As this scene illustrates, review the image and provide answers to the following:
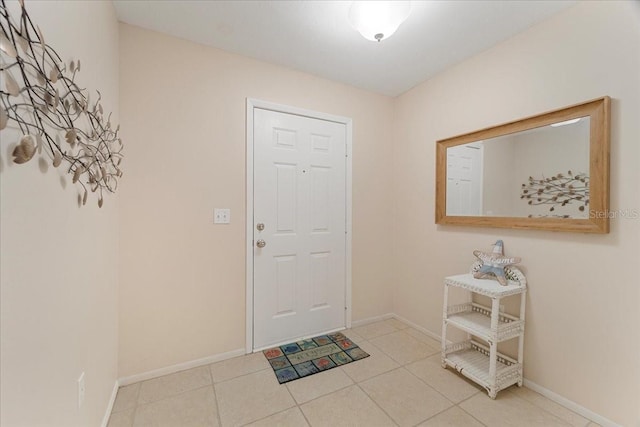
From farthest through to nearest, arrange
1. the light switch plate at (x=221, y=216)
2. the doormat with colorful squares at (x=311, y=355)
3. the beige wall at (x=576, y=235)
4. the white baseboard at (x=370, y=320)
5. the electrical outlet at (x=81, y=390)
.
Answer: the white baseboard at (x=370, y=320), the light switch plate at (x=221, y=216), the doormat with colorful squares at (x=311, y=355), the beige wall at (x=576, y=235), the electrical outlet at (x=81, y=390)

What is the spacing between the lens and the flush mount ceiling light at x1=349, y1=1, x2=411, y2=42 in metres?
1.50

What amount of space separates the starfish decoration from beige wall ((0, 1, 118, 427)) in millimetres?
2333

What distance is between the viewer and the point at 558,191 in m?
1.72

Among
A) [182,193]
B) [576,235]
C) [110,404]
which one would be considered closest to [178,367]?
[110,404]

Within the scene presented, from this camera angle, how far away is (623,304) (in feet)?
4.78

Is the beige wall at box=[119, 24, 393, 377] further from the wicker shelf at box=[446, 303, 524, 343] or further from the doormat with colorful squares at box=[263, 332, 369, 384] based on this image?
the wicker shelf at box=[446, 303, 524, 343]


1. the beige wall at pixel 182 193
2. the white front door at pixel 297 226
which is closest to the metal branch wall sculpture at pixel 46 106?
the beige wall at pixel 182 193

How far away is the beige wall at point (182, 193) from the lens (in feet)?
6.10

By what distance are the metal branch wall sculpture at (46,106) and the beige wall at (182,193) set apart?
500 millimetres

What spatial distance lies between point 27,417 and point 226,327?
148 centimetres

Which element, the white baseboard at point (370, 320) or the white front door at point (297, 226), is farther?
the white baseboard at point (370, 320)

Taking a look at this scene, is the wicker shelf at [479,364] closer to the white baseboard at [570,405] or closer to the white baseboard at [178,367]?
the white baseboard at [570,405]

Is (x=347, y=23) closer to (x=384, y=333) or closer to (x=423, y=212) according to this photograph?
(x=423, y=212)

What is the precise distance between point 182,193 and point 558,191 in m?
2.55
